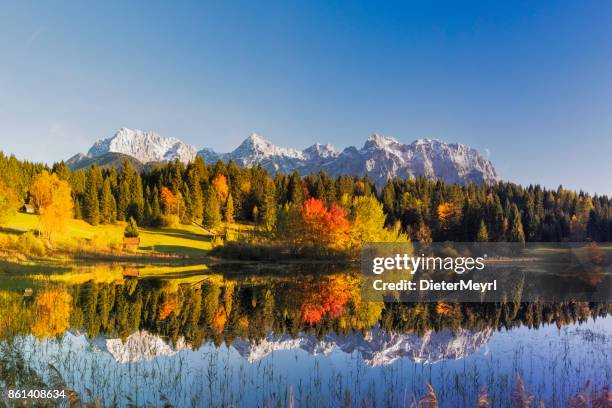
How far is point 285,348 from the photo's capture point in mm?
22016

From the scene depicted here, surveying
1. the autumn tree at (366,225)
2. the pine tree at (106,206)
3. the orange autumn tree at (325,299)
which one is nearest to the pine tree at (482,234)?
the autumn tree at (366,225)

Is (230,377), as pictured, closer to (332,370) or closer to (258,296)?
(332,370)

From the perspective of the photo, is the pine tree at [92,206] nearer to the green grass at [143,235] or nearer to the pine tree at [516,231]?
the green grass at [143,235]

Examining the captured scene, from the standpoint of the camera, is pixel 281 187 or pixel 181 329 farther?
pixel 281 187

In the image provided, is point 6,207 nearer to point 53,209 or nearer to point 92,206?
point 53,209

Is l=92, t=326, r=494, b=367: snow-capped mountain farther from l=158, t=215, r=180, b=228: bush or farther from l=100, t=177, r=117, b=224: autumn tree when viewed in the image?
l=100, t=177, r=117, b=224: autumn tree

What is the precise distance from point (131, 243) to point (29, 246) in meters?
20.0

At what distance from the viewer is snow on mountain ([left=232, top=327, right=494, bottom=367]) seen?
2073cm

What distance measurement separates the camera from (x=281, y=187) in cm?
13762

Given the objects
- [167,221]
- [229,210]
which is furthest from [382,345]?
[229,210]

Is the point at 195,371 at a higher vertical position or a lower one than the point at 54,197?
lower

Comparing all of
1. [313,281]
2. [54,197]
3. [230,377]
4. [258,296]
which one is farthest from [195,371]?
[54,197]

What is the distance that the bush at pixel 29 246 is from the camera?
2397 inches

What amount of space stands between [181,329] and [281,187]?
114 meters
